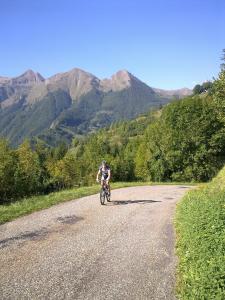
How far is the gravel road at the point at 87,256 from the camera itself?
10.1m

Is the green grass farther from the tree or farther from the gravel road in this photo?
the tree

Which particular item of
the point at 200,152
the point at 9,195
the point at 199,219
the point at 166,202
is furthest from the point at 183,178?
the point at 199,219

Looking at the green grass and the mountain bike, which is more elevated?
the mountain bike

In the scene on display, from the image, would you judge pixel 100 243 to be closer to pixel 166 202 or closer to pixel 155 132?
pixel 166 202

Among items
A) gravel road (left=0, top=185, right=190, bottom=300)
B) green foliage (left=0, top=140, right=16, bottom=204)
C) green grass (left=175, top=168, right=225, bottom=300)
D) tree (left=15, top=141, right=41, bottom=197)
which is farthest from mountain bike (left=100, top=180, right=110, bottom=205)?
tree (left=15, top=141, right=41, bottom=197)

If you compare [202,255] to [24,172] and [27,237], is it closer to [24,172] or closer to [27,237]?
[27,237]

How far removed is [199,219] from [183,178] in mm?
55245

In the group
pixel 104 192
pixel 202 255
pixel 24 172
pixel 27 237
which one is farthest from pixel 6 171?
pixel 202 255

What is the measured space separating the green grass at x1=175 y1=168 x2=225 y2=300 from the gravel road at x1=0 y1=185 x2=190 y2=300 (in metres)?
0.45

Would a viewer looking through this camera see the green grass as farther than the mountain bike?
No

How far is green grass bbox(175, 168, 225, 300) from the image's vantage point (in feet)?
31.0

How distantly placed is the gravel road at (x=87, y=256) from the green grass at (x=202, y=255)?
1.47ft

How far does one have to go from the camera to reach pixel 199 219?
51.4 feet

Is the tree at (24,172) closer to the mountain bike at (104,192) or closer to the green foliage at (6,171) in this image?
the green foliage at (6,171)
